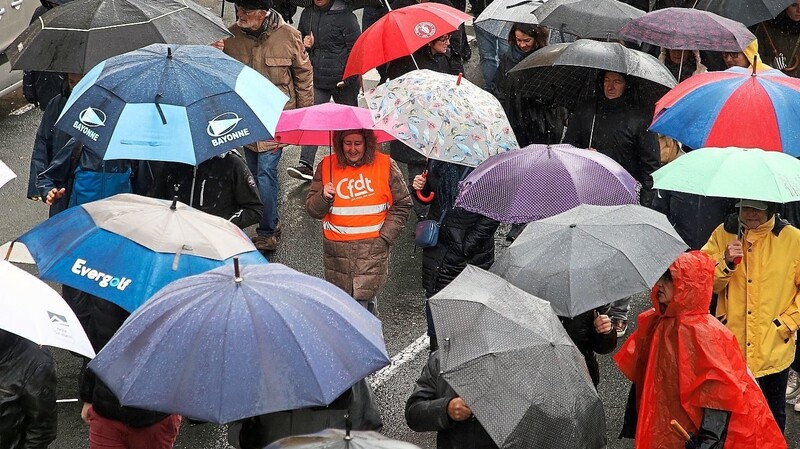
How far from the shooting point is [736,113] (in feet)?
24.5

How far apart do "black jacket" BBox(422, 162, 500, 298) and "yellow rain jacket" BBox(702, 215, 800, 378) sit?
1.49 metres

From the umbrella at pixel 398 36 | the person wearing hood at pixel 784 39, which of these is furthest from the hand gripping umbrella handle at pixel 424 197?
the person wearing hood at pixel 784 39

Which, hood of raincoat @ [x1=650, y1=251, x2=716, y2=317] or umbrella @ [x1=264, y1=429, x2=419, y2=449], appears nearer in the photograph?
umbrella @ [x1=264, y1=429, x2=419, y2=449]

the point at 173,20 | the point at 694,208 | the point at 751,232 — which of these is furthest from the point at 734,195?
the point at 173,20

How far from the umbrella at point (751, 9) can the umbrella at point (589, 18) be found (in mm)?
820

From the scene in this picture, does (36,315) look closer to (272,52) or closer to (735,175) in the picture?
(735,175)

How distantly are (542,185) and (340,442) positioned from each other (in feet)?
10.8

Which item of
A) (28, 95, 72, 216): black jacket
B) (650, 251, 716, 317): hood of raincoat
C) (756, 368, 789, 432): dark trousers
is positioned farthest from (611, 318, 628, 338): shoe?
(28, 95, 72, 216): black jacket

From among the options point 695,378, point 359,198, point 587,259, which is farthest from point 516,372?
point 359,198

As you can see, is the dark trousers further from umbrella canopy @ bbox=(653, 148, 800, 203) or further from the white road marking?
the white road marking

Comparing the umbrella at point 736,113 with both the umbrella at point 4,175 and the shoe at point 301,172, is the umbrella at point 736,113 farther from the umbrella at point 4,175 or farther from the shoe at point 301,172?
the shoe at point 301,172

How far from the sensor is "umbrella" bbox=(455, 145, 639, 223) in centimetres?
652

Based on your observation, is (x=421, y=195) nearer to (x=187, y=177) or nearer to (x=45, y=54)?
(x=187, y=177)

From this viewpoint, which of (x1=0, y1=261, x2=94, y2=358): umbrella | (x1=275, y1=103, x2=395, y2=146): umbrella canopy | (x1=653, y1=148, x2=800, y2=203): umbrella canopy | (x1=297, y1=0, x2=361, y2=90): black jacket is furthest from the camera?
(x1=297, y1=0, x2=361, y2=90): black jacket
